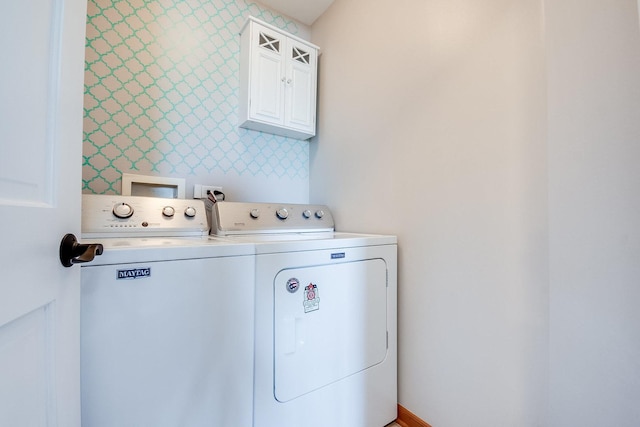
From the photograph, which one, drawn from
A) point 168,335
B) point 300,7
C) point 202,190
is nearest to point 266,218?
point 202,190

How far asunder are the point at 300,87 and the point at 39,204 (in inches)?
67.6

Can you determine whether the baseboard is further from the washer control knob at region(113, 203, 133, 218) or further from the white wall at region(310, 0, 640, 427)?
the washer control knob at region(113, 203, 133, 218)

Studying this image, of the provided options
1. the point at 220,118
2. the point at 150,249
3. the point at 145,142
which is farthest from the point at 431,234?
the point at 145,142

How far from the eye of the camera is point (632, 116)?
688 mm

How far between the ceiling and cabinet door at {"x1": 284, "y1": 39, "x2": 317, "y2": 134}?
336mm

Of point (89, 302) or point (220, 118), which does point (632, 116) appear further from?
point (220, 118)

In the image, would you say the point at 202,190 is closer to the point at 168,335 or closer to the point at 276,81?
the point at 276,81

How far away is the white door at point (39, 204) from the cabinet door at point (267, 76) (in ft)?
3.76

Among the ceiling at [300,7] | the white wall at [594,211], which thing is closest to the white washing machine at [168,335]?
the white wall at [594,211]

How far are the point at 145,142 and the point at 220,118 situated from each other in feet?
1.59

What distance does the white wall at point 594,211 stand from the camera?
685 mm

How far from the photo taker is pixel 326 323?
43.3 inches

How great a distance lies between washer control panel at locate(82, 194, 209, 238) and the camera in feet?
3.65

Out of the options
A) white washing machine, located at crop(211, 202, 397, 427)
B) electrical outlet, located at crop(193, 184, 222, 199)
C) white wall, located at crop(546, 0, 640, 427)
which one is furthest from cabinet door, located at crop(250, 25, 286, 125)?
white wall, located at crop(546, 0, 640, 427)
